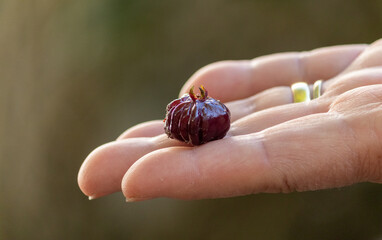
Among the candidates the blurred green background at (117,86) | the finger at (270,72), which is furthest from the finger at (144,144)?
the blurred green background at (117,86)

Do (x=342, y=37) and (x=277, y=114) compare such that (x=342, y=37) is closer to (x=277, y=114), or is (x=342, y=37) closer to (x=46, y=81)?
(x=277, y=114)

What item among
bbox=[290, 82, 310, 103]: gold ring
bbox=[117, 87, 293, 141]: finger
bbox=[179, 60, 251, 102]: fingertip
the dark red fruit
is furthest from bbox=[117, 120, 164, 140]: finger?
bbox=[290, 82, 310, 103]: gold ring

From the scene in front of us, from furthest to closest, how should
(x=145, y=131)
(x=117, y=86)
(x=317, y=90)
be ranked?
(x=117, y=86), (x=317, y=90), (x=145, y=131)

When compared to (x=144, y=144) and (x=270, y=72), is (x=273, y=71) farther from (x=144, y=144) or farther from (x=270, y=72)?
(x=144, y=144)

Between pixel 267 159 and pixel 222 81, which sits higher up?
pixel 222 81

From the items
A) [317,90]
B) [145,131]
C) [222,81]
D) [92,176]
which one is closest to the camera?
[92,176]

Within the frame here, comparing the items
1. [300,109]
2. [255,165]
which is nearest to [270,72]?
[300,109]

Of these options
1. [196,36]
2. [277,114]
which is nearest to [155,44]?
[196,36]

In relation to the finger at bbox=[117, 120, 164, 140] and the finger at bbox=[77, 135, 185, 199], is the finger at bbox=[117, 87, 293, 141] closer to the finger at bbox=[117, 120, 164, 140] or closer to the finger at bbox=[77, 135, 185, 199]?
the finger at bbox=[117, 120, 164, 140]
